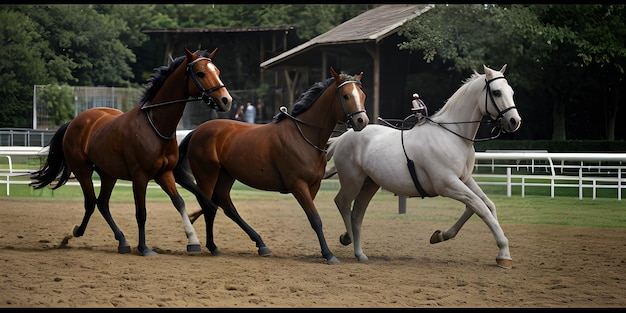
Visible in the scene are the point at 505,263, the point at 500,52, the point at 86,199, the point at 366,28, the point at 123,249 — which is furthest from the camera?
the point at 500,52

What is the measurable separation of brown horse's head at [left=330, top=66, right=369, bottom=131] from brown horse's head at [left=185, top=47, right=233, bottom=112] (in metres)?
0.98

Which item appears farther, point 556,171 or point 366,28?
point 556,171

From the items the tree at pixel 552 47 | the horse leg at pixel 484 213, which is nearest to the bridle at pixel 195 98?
the horse leg at pixel 484 213

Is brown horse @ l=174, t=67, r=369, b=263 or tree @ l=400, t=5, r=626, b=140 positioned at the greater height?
tree @ l=400, t=5, r=626, b=140

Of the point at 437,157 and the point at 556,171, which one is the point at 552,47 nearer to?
the point at 556,171

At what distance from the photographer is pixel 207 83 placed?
7.57m

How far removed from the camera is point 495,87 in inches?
292

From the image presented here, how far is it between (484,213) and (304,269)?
162cm

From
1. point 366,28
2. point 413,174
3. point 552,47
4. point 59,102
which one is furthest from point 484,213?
point 59,102

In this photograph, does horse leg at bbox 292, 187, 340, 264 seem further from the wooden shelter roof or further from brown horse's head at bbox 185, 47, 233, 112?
the wooden shelter roof

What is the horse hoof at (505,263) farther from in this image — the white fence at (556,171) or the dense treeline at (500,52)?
the dense treeline at (500,52)

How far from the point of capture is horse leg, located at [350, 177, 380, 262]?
26.2 ft

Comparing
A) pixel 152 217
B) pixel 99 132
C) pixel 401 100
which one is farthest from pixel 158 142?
pixel 152 217

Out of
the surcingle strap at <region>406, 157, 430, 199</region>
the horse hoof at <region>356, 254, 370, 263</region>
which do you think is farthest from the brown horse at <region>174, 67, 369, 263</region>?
the surcingle strap at <region>406, 157, 430, 199</region>
